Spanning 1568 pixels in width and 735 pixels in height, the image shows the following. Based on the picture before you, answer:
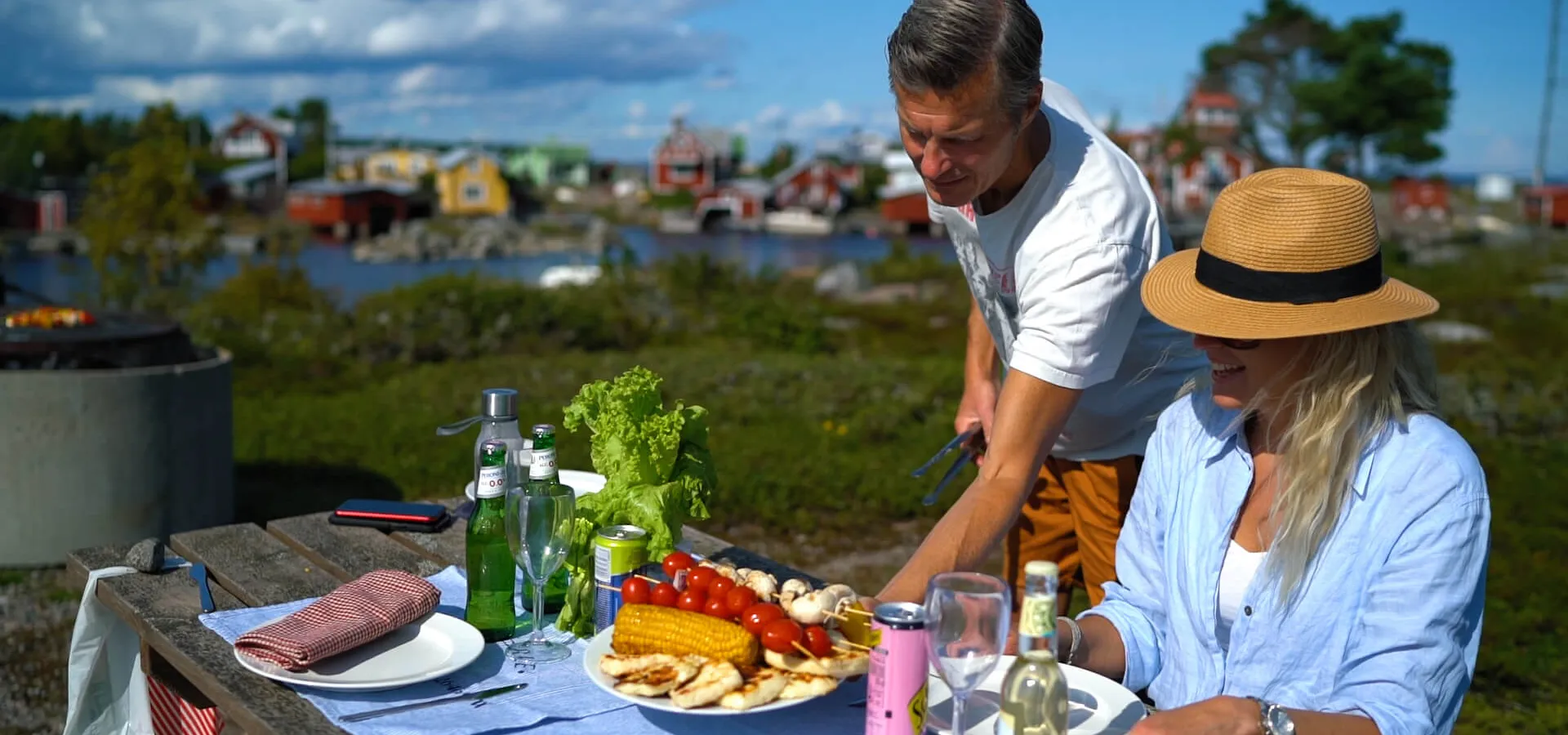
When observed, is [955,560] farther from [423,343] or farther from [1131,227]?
[423,343]

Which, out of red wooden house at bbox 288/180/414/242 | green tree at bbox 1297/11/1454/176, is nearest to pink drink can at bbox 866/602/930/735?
green tree at bbox 1297/11/1454/176

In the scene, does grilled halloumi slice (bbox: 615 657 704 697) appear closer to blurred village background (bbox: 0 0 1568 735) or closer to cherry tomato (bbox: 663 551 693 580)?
cherry tomato (bbox: 663 551 693 580)

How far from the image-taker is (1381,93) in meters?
41.6

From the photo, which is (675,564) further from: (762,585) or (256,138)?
(256,138)

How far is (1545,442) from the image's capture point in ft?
27.7

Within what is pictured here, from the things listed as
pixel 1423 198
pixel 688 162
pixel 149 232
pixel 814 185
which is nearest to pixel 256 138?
pixel 688 162

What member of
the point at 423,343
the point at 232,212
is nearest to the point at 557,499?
the point at 423,343

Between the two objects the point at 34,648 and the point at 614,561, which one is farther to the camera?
the point at 34,648

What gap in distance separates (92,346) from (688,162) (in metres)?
73.2

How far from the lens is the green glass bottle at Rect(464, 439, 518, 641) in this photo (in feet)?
7.72

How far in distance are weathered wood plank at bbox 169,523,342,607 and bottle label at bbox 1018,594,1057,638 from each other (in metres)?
1.69

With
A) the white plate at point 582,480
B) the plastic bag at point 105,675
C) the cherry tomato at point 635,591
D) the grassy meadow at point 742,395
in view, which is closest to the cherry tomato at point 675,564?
the cherry tomato at point 635,591

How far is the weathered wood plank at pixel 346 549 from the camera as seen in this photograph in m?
2.90

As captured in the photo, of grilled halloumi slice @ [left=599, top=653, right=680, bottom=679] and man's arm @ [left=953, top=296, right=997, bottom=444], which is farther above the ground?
man's arm @ [left=953, top=296, right=997, bottom=444]
